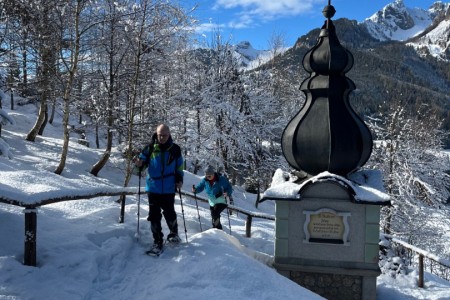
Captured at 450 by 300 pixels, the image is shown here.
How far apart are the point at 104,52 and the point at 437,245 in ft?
66.0

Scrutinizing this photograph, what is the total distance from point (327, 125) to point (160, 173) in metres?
3.17

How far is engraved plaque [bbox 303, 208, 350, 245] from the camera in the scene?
23.9 feet

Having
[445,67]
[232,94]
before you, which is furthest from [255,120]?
[445,67]

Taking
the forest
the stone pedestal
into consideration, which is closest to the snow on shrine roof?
the stone pedestal

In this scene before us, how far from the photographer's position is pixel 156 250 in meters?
6.24

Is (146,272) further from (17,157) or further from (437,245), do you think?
(437,245)

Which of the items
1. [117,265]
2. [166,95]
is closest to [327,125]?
[117,265]

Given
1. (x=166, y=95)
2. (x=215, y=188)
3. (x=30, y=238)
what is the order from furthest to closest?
(x=166, y=95) < (x=215, y=188) < (x=30, y=238)

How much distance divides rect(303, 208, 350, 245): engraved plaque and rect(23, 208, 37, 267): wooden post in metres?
4.31

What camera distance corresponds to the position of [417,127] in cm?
2452

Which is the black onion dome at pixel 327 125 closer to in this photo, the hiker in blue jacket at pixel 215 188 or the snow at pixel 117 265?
the hiker in blue jacket at pixel 215 188

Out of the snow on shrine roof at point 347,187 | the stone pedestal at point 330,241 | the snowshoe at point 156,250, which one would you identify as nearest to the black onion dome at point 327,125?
the snow on shrine roof at point 347,187

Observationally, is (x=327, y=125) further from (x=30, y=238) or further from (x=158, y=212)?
(x=30, y=238)

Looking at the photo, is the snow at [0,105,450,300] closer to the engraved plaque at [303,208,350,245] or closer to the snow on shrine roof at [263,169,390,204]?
the engraved plaque at [303,208,350,245]
